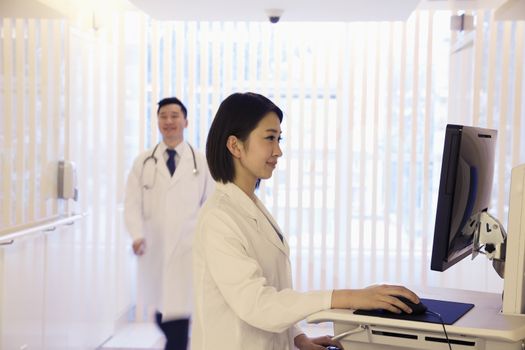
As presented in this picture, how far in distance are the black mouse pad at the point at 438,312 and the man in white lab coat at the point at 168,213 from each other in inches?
95.0

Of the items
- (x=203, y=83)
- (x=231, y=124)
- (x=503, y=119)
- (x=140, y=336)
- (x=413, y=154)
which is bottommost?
(x=140, y=336)

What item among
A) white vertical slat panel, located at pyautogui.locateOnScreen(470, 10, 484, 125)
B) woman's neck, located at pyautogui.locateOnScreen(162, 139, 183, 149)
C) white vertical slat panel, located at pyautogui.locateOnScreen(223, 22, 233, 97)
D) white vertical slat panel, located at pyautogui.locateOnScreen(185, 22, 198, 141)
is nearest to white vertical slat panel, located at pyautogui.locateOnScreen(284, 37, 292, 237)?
white vertical slat panel, located at pyautogui.locateOnScreen(223, 22, 233, 97)

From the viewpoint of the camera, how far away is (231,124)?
5.91 ft

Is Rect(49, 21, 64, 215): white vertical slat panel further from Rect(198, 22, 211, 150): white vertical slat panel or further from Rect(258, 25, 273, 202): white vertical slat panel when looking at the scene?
Rect(258, 25, 273, 202): white vertical slat panel

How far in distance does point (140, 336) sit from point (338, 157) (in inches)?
75.8

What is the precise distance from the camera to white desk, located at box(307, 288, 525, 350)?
1471mm

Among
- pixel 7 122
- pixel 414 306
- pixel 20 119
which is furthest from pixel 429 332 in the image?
pixel 20 119

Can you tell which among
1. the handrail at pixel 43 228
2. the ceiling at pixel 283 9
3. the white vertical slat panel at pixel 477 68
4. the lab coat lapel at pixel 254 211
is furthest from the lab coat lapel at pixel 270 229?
the white vertical slat panel at pixel 477 68

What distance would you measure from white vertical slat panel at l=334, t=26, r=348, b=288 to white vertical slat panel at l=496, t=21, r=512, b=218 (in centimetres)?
112

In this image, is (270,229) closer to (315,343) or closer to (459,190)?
(315,343)

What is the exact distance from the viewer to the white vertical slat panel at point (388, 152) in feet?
16.7

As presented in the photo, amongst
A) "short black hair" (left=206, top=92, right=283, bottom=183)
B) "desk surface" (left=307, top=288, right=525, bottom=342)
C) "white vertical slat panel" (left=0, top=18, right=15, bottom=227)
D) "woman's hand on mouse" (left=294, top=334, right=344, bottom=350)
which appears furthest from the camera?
"white vertical slat panel" (left=0, top=18, right=15, bottom=227)

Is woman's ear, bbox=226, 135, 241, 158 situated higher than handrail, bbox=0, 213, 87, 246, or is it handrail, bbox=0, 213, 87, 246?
woman's ear, bbox=226, 135, 241, 158

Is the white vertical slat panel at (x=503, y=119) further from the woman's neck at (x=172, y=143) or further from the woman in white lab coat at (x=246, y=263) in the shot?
the woman in white lab coat at (x=246, y=263)
